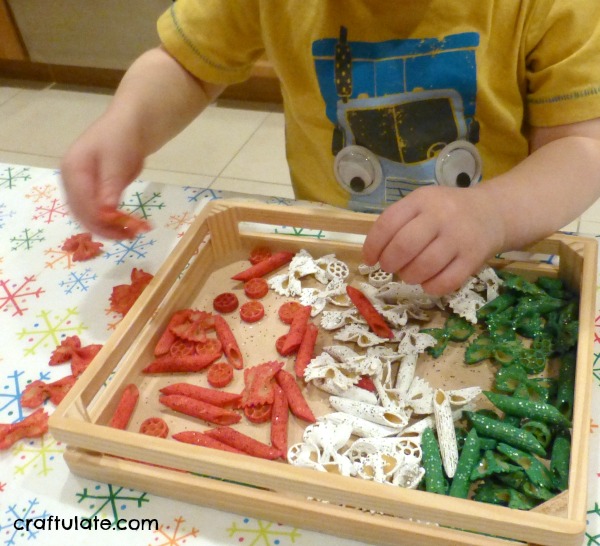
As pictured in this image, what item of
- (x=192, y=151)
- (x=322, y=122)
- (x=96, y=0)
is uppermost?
(x=322, y=122)

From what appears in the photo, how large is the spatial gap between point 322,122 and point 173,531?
0.43 m

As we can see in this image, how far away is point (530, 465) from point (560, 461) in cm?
2

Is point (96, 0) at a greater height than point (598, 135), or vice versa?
point (598, 135)

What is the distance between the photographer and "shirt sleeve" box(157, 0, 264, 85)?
0.62 m

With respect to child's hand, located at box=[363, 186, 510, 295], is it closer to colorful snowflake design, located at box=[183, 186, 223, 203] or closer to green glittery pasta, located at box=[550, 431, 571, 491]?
green glittery pasta, located at box=[550, 431, 571, 491]

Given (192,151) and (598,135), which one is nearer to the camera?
(598,135)

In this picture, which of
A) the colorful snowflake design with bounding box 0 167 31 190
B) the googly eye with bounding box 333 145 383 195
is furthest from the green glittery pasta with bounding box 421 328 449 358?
the colorful snowflake design with bounding box 0 167 31 190

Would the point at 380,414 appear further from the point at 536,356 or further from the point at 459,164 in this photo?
the point at 459,164

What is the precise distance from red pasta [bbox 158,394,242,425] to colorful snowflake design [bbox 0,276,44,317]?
206 millimetres

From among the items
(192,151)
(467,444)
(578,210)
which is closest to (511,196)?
(578,210)

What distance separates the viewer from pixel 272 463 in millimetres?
378

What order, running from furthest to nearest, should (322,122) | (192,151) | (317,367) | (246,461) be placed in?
1. (192,151)
2. (322,122)
3. (317,367)
4. (246,461)

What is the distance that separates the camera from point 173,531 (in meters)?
0.40

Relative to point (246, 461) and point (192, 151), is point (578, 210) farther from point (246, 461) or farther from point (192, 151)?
point (192, 151)
